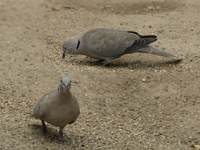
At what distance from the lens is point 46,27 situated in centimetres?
768

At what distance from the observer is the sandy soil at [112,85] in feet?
12.4

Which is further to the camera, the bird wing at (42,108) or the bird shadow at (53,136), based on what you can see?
the bird shadow at (53,136)

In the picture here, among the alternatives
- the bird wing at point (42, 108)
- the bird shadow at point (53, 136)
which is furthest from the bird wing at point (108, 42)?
the bird wing at point (42, 108)

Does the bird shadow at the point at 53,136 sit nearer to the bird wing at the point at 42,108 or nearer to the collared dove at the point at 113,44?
the bird wing at the point at 42,108

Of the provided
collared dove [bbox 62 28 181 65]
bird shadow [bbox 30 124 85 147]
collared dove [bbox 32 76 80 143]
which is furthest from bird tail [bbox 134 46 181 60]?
collared dove [bbox 32 76 80 143]

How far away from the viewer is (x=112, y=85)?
5.20 meters

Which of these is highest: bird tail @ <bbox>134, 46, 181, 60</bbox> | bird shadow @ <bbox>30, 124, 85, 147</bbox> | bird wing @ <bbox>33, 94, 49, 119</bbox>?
bird tail @ <bbox>134, 46, 181, 60</bbox>

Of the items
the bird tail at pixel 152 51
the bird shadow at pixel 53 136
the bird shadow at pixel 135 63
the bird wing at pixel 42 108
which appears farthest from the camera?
the bird shadow at pixel 135 63

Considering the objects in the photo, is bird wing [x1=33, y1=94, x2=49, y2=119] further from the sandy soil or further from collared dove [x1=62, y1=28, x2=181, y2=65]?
collared dove [x1=62, y1=28, x2=181, y2=65]

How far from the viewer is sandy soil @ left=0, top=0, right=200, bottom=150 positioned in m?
3.79

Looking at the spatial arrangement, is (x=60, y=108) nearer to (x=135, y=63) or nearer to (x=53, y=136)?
(x=53, y=136)

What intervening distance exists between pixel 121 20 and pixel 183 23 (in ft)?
5.45

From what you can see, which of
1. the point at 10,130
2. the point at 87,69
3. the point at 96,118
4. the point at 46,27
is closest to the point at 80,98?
the point at 96,118

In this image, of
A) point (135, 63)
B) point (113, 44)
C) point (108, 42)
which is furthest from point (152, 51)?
point (108, 42)
